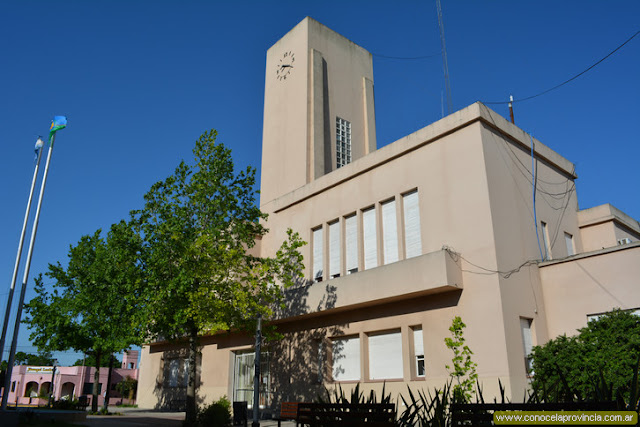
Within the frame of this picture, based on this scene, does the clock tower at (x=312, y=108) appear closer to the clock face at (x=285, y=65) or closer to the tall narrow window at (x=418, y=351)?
the clock face at (x=285, y=65)

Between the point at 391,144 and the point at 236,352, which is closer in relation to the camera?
the point at 391,144

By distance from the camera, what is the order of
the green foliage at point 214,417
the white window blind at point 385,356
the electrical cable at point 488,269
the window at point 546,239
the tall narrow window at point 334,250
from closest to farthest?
the electrical cable at point 488,269, the green foliage at point 214,417, the white window blind at point 385,356, the window at point 546,239, the tall narrow window at point 334,250

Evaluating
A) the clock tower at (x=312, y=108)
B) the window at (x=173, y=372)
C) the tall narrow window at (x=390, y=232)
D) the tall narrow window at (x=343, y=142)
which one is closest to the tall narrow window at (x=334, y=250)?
the tall narrow window at (x=390, y=232)

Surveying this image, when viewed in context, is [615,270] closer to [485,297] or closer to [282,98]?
[485,297]

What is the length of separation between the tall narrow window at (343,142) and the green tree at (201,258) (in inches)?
351

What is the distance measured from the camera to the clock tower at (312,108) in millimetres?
26562

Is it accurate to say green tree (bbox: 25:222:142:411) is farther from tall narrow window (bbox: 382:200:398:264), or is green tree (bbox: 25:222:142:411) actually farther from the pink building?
the pink building

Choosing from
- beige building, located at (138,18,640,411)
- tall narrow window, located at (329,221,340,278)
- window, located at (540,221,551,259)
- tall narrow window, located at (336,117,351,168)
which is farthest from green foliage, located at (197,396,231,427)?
tall narrow window, located at (336,117,351,168)

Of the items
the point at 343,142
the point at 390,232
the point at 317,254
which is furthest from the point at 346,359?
the point at 343,142

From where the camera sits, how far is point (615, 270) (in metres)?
15.7

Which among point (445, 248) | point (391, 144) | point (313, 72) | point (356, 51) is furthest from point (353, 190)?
point (356, 51)

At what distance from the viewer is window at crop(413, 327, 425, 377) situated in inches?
668

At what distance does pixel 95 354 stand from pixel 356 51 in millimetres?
22750

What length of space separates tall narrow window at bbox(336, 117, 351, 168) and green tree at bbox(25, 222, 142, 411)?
39.1ft
